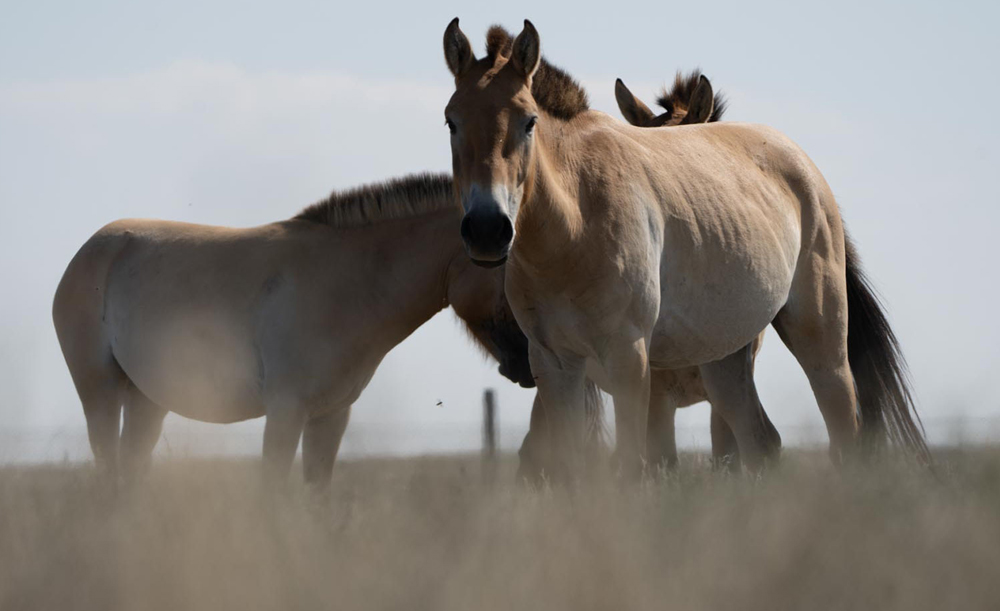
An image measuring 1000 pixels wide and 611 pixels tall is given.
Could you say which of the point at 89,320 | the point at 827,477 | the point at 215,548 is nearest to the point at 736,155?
the point at 827,477

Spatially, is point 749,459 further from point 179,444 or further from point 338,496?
point 179,444

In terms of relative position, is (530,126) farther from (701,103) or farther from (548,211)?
(701,103)

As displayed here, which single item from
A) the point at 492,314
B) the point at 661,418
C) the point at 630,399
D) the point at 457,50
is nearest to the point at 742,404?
the point at 661,418

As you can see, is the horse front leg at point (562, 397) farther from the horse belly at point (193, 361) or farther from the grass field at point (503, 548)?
the horse belly at point (193, 361)

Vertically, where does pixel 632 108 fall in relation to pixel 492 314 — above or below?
above

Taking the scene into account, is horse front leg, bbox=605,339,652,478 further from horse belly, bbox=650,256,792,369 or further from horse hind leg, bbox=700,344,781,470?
horse hind leg, bbox=700,344,781,470

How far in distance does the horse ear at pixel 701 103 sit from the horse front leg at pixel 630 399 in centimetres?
344

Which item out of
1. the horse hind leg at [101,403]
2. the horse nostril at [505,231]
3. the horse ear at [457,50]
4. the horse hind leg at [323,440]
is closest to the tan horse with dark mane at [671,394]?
the horse hind leg at [323,440]

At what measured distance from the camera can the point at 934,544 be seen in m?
3.37

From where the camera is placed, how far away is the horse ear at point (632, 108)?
26.5ft

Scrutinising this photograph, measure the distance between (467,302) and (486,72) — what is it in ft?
8.15

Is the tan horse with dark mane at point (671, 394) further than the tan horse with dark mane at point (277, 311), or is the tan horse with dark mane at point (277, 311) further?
the tan horse with dark mane at point (277, 311)

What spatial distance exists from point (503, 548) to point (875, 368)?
413 centimetres

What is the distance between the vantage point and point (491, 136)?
14.7 feet
